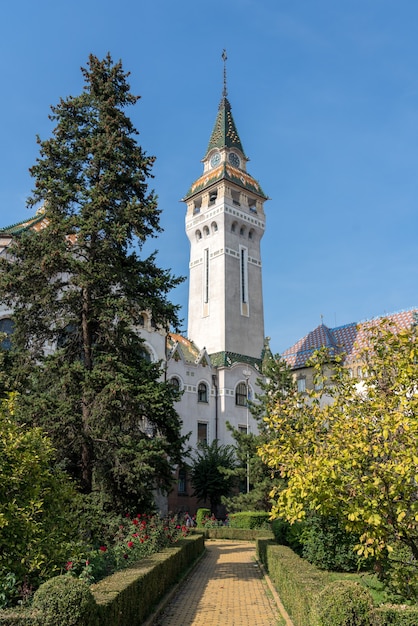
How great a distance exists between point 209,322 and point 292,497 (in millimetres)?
38437

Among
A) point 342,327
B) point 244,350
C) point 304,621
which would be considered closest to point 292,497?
point 304,621

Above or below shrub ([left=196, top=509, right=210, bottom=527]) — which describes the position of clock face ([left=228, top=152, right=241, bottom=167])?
above

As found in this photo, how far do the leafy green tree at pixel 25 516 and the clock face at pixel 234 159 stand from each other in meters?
46.7

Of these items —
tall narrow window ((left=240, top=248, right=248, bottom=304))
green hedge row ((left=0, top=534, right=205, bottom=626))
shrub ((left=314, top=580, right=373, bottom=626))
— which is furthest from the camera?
tall narrow window ((left=240, top=248, right=248, bottom=304))

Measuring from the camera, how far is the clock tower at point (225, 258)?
1820 inches

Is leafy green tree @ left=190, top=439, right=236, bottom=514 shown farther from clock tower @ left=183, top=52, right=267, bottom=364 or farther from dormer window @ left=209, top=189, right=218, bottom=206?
dormer window @ left=209, top=189, right=218, bottom=206

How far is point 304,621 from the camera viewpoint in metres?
8.74

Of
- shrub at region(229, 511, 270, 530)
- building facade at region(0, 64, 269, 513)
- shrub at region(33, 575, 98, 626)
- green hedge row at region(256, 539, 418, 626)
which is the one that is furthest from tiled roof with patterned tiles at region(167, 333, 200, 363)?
shrub at region(33, 575, 98, 626)

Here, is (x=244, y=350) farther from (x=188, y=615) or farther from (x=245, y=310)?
(x=188, y=615)

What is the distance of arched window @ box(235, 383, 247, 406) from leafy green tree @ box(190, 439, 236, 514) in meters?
6.38

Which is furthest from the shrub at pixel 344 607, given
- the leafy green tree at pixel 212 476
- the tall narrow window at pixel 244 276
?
the tall narrow window at pixel 244 276

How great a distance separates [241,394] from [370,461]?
35595mm

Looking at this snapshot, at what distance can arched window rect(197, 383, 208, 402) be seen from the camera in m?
41.3

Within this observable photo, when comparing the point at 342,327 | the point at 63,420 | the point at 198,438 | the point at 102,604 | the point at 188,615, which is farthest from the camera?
the point at 342,327
